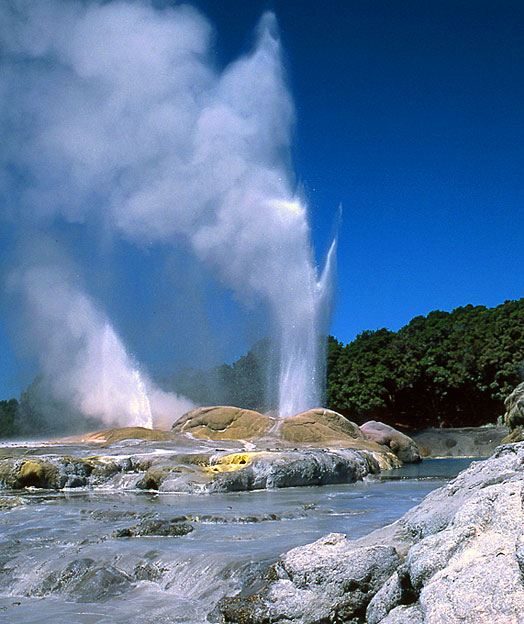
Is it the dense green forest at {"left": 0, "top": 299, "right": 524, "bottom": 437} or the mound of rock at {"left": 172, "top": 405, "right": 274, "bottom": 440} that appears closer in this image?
the mound of rock at {"left": 172, "top": 405, "right": 274, "bottom": 440}

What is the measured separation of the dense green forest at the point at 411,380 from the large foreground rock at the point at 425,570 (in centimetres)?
2802

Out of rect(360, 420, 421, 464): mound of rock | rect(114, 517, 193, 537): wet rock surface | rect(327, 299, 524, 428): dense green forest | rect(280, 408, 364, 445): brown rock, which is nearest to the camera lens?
rect(114, 517, 193, 537): wet rock surface

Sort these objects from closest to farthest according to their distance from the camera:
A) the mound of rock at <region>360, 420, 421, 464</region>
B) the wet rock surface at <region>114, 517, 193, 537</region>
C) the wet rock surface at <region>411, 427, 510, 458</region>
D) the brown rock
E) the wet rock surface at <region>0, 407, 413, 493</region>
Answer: the wet rock surface at <region>114, 517, 193, 537</region> → the wet rock surface at <region>0, 407, 413, 493</region> → the brown rock → the mound of rock at <region>360, 420, 421, 464</region> → the wet rock surface at <region>411, 427, 510, 458</region>

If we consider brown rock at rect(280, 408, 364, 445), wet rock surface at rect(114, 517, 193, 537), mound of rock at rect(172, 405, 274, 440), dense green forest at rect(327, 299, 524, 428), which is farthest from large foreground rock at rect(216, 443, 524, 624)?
dense green forest at rect(327, 299, 524, 428)

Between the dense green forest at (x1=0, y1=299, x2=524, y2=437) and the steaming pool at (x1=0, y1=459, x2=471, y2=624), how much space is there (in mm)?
23539

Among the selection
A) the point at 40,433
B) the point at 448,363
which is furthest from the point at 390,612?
the point at 40,433

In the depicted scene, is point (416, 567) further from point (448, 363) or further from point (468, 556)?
Answer: point (448, 363)

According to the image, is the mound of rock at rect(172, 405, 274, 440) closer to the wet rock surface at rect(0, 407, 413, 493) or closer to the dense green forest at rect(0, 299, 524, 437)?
the wet rock surface at rect(0, 407, 413, 493)

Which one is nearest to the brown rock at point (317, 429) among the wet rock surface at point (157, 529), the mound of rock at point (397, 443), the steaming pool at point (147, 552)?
the mound of rock at point (397, 443)

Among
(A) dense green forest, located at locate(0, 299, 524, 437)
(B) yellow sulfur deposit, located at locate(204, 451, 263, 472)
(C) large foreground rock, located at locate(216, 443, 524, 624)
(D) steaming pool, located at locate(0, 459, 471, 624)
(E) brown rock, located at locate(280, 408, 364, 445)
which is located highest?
(A) dense green forest, located at locate(0, 299, 524, 437)

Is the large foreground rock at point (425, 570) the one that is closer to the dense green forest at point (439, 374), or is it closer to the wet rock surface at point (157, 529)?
the wet rock surface at point (157, 529)

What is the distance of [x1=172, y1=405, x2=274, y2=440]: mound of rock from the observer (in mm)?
19797

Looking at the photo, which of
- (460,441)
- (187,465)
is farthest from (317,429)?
(460,441)

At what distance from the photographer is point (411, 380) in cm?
3512
